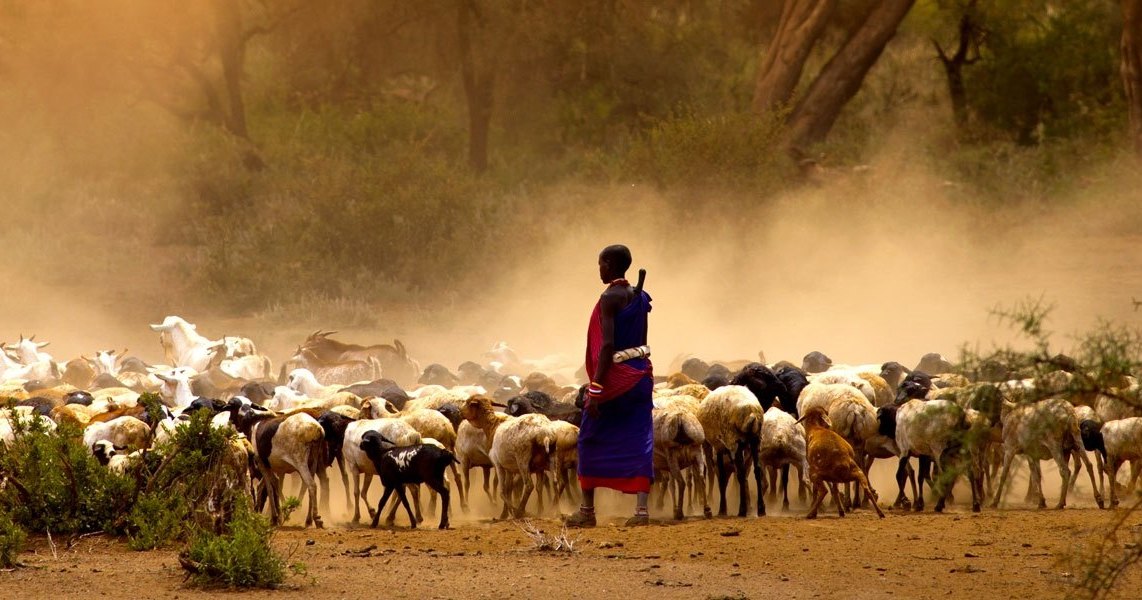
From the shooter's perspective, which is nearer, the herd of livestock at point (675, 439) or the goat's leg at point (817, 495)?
the goat's leg at point (817, 495)

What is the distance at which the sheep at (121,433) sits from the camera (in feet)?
35.4

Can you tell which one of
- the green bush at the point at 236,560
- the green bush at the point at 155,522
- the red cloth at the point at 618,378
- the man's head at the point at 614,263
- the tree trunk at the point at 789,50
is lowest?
the green bush at the point at 236,560

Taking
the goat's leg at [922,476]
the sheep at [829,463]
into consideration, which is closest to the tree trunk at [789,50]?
the goat's leg at [922,476]

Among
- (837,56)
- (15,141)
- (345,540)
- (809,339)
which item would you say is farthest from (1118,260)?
(15,141)

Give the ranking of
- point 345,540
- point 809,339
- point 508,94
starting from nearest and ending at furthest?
point 345,540
point 809,339
point 508,94

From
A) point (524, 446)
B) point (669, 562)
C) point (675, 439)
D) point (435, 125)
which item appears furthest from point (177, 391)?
point (435, 125)

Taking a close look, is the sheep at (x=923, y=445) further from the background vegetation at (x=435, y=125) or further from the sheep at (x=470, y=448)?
the background vegetation at (x=435, y=125)

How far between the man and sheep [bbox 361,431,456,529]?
0.95m

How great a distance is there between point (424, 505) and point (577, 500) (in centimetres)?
123

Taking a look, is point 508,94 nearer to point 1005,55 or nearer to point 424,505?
point 1005,55

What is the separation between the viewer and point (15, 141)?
103ft

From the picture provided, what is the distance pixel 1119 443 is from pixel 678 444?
2.92m

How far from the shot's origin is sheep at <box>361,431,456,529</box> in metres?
10.2

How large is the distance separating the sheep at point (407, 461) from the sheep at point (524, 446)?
49cm
